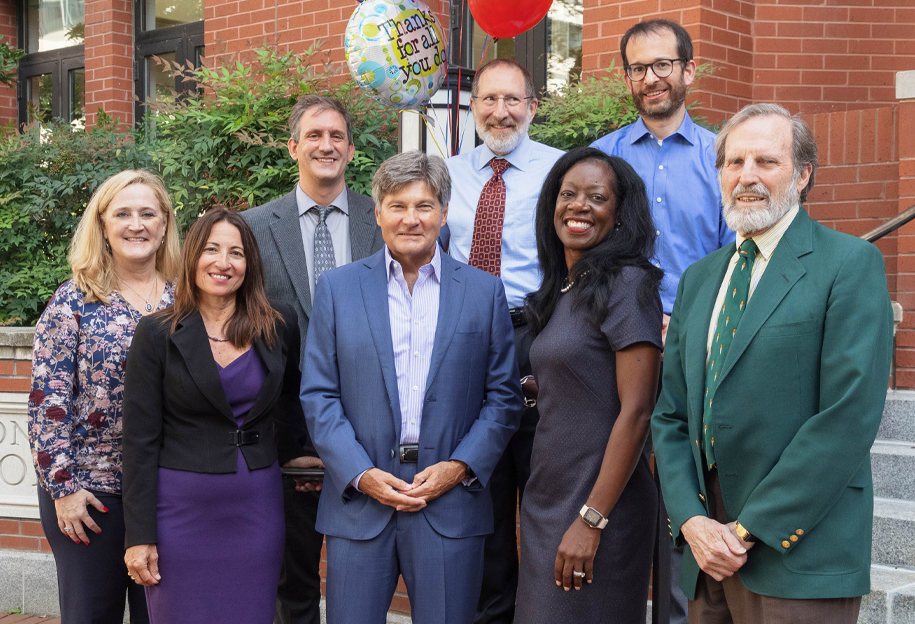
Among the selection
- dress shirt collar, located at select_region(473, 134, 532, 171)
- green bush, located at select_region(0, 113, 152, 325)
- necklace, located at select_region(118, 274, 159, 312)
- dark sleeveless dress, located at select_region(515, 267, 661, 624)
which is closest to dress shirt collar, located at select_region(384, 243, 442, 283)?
dark sleeveless dress, located at select_region(515, 267, 661, 624)

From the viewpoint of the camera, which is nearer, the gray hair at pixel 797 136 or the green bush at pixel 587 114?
the gray hair at pixel 797 136

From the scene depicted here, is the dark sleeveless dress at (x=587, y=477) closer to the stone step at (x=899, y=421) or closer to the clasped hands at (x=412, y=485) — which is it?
the clasped hands at (x=412, y=485)

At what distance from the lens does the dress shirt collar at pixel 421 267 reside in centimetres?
311

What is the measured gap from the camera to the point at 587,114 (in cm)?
489

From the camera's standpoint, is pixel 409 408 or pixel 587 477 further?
pixel 409 408

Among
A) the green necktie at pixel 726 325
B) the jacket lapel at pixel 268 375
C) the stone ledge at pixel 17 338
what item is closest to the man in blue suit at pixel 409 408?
the jacket lapel at pixel 268 375

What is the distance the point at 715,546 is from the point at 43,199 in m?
5.87

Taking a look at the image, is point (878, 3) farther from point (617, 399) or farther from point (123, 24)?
point (123, 24)

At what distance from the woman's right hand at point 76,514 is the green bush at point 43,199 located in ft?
12.3

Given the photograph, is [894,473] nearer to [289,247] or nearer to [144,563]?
[289,247]

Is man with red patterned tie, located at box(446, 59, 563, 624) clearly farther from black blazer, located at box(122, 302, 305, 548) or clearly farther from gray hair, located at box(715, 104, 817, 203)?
gray hair, located at box(715, 104, 817, 203)

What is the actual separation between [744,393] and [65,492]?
2.35 metres

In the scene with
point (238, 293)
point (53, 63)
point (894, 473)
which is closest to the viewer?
point (238, 293)

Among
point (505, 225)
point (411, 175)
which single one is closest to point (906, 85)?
point (505, 225)
